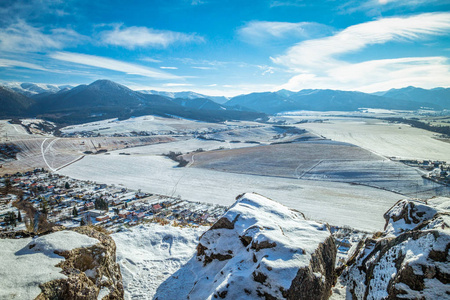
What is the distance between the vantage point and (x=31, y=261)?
6922mm

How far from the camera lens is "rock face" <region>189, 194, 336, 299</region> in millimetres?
7633

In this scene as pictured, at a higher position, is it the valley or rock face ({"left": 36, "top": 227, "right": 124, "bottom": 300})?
rock face ({"left": 36, "top": 227, "right": 124, "bottom": 300})

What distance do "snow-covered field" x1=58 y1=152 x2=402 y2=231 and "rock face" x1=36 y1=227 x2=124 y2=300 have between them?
35.3 m

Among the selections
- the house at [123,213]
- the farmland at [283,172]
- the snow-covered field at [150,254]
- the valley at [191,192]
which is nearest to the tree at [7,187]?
the valley at [191,192]

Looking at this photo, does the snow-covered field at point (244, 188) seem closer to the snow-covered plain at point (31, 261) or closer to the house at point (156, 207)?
the house at point (156, 207)

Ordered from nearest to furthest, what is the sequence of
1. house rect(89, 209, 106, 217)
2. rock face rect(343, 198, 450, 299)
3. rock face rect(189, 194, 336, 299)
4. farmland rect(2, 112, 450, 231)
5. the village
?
rock face rect(343, 198, 450, 299), rock face rect(189, 194, 336, 299), the village, house rect(89, 209, 106, 217), farmland rect(2, 112, 450, 231)

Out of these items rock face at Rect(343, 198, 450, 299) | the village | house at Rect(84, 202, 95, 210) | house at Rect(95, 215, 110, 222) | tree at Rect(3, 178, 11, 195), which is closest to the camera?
rock face at Rect(343, 198, 450, 299)

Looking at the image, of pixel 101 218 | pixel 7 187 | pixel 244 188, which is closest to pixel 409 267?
pixel 101 218

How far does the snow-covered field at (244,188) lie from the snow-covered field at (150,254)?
2884 cm

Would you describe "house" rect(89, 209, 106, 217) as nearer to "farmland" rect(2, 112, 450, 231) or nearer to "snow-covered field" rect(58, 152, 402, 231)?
"farmland" rect(2, 112, 450, 231)

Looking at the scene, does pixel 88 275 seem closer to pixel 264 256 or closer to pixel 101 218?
pixel 264 256

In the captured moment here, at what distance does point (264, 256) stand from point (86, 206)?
146 ft

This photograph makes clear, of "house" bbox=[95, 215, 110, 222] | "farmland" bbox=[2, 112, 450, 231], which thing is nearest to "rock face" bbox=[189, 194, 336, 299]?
"house" bbox=[95, 215, 110, 222]

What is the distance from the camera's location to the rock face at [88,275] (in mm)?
6352
